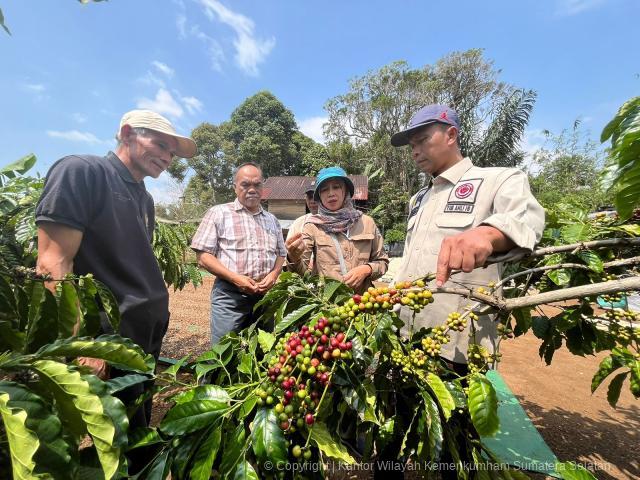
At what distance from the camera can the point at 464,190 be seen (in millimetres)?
1842

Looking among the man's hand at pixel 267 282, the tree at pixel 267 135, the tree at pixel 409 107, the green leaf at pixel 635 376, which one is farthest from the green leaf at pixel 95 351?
the tree at pixel 267 135

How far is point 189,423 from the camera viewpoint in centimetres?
87

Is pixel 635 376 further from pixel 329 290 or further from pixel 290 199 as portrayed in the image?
pixel 290 199

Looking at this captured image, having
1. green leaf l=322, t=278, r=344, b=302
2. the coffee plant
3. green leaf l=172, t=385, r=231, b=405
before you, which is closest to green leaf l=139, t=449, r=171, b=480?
the coffee plant

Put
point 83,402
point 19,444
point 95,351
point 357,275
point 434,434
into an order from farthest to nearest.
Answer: point 357,275, point 434,434, point 95,351, point 83,402, point 19,444

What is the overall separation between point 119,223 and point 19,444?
1.58 metres

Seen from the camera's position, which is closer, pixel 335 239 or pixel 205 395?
pixel 205 395

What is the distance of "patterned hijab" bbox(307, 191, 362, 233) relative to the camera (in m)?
2.73

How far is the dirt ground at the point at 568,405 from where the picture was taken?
8.84ft

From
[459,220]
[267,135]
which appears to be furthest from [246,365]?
[267,135]

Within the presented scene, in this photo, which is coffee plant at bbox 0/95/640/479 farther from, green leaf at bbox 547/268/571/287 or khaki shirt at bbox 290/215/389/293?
khaki shirt at bbox 290/215/389/293

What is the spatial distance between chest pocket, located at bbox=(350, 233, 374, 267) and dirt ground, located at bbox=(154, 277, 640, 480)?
7.66 feet

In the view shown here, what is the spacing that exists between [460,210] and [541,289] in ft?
2.20

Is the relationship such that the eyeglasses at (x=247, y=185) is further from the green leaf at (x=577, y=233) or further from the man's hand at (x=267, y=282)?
the green leaf at (x=577, y=233)
